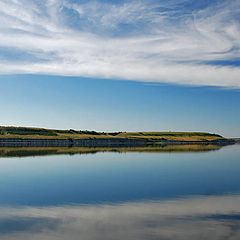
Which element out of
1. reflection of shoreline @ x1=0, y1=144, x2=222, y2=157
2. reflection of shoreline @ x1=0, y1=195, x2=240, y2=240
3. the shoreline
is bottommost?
reflection of shoreline @ x1=0, y1=195, x2=240, y2=240

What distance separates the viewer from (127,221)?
67.7 feet

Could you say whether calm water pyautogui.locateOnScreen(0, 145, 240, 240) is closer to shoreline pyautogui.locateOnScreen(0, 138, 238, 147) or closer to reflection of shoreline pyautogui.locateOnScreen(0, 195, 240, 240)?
reflection of shoreline pyautogui.locateOnScreen(0, 195, 240, 240)

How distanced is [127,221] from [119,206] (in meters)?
4.16

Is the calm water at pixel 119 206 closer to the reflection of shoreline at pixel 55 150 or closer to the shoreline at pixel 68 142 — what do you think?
the reflection of shoreline at pixel 55 150

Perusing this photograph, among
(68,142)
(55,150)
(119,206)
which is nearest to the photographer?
(119,206)

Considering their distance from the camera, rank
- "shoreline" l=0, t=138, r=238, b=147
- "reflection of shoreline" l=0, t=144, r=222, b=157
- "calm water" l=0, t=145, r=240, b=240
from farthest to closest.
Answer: "shoreline" l=0, t=138, r=238, b=147 → "reflection of shoreline" l=0, t=144, r=222, b=157 → "calm water" l=0, t=145, r=240, b=240

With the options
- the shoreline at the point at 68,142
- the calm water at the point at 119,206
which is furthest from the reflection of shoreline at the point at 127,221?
the shoreline at the point at 68,142

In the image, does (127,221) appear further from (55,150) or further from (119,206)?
(55,150)

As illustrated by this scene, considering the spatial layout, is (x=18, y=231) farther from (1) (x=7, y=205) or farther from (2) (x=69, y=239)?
(1) (x=7, y=205)

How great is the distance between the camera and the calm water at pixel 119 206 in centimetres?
1864

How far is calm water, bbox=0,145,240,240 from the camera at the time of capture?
18.6 m

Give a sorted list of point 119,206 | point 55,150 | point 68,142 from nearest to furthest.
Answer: point 119,206 < point 55,150 < point 68,142

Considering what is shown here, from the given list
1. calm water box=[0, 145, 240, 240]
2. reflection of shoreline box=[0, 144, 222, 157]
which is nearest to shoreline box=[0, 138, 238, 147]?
reflection of shoreline box=[0, 144, 222, 157]

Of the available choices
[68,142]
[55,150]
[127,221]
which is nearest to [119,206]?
[127,221]
